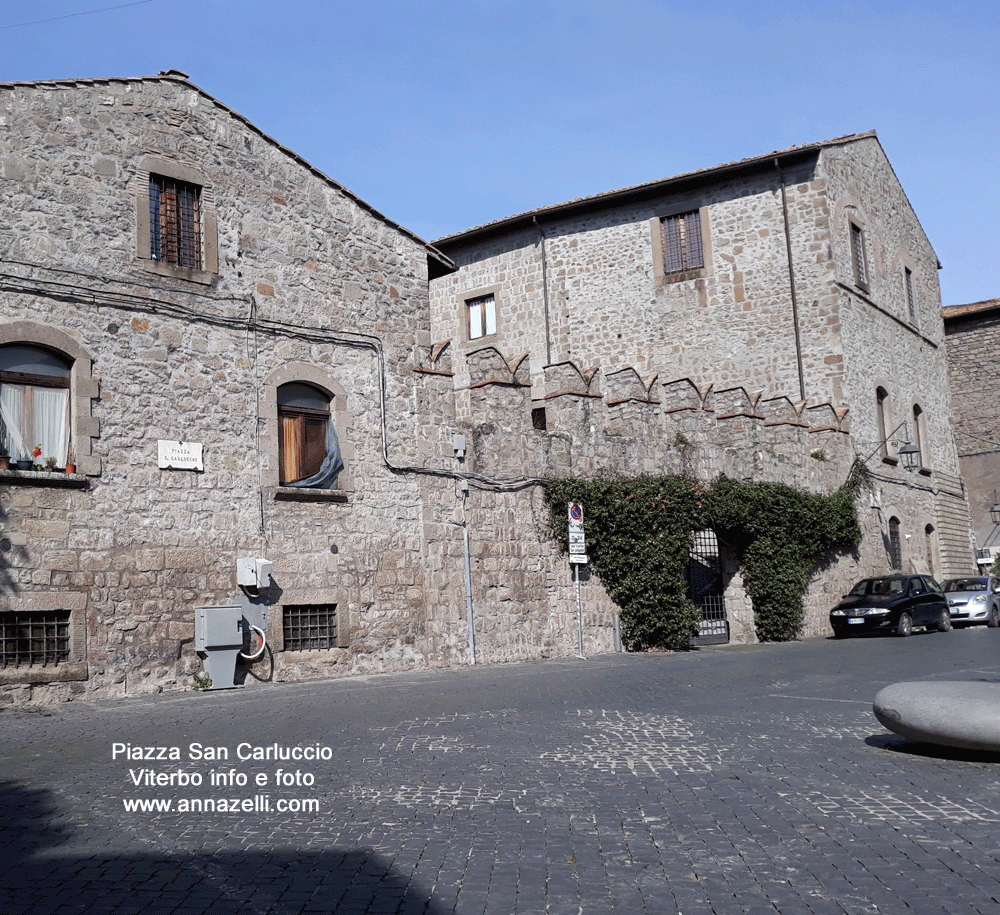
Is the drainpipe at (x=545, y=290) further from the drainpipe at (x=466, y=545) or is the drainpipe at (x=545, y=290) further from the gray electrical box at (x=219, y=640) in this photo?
the gray electrical box at (x=219, y=640)

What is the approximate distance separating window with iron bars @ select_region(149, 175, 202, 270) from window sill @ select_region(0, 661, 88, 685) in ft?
16.8

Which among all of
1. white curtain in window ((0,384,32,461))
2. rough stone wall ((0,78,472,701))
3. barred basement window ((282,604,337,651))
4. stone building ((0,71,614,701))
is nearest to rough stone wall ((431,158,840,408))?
stone building ((0,71,614,701))

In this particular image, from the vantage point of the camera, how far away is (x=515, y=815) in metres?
5.77

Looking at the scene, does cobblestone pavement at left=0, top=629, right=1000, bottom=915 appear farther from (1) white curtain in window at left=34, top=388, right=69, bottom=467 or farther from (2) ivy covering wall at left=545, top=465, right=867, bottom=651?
(2) ivy covering wall at left=545, top=465, right=867, bottom=651

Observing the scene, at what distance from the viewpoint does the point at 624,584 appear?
59.9 ft

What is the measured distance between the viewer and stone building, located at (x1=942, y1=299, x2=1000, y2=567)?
1515 inches

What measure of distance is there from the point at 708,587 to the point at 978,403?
2224 cm

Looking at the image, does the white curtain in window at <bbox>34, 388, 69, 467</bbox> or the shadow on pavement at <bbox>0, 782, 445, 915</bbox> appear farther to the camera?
the white curtain in window at <bbox>34, 388, 69, 467</bbox>

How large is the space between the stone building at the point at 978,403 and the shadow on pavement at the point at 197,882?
3761cm

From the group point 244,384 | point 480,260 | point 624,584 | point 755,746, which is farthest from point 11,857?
point 480,260

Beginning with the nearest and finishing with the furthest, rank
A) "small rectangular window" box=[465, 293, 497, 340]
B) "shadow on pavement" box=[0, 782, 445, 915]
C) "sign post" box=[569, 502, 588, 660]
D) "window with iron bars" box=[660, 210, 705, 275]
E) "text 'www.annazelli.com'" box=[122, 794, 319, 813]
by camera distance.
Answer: "shadow on pavement" box=[0, 782, 445, 915] < "text 'www.annazelli.com'" box=[122, 794, 319, 813] < "sign post" box=[569, 502, 588, 660] < "window with iron bars" box=[660, 210, 705, 275] < "small rectangular window" box=[465, 293, 497, 340]

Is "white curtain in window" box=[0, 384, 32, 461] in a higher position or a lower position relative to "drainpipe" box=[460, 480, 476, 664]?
higher

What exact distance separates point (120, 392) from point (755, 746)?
8.74 m

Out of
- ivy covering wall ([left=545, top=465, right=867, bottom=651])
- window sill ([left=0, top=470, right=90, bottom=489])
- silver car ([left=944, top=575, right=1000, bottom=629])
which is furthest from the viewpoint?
silver car ([left=944, top=575, right=1000, bottom=629])
